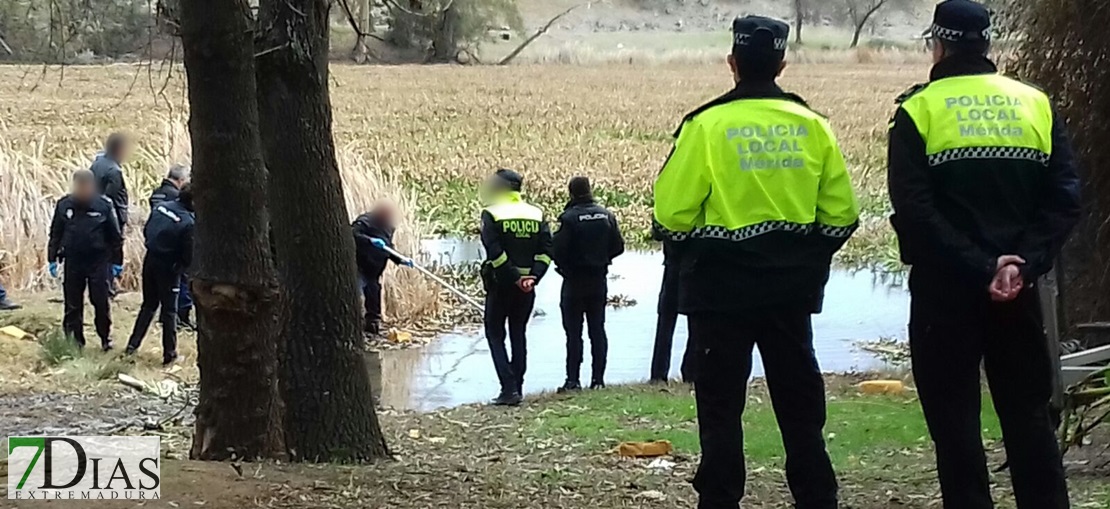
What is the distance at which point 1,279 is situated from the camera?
16.7 metres

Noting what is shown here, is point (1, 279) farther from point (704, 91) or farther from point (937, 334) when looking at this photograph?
point (704, 91)

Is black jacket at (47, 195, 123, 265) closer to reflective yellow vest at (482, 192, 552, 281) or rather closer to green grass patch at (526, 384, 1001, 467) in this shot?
reflective yellow vest at (482, 192, 552, 281)

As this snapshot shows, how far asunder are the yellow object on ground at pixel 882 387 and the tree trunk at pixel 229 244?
5955mm

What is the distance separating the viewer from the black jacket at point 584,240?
12.0 meters

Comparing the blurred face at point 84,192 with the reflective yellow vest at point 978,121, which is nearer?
the reflective yellow vest at point 978,121

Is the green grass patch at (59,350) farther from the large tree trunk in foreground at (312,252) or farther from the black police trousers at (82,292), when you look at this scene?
the large tree trunk in foreground at (312,252)

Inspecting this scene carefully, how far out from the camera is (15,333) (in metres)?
14.5

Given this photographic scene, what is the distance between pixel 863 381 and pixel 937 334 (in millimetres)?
7981

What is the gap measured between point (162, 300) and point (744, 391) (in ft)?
31.0

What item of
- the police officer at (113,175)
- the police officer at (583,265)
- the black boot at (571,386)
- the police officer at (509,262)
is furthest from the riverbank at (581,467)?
the police officer at (113,175)

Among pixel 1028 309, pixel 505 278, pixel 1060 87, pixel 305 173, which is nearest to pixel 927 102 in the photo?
pixel 1028 309

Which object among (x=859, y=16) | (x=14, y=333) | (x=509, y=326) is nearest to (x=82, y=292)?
(x=14, y=333)

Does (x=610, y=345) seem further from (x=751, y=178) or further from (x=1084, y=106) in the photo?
(x=751, y=178)

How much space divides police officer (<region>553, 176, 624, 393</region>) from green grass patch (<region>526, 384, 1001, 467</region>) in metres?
0.47
